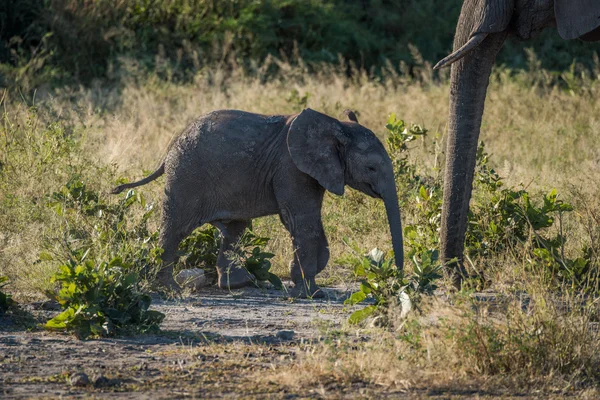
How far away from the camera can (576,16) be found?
6363mm

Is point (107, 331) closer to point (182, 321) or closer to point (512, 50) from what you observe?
point (182, 321)

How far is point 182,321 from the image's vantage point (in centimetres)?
689

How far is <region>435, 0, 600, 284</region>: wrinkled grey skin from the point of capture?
6.37 metres

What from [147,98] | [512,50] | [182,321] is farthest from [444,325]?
[512,50]

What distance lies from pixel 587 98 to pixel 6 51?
→ 9.36 m

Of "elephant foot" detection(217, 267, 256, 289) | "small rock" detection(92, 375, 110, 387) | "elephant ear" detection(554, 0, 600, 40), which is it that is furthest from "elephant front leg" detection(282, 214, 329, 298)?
"small rock" detection(92, 375, 110, 387)

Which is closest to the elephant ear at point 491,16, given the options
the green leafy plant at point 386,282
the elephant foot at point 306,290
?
the green leafy plant at point 386,282

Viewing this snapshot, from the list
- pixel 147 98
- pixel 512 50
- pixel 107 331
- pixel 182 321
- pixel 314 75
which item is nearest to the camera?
pixel 107 331

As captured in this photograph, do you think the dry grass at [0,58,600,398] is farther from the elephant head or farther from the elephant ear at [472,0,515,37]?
the elephant ear at [472,0,515,37]

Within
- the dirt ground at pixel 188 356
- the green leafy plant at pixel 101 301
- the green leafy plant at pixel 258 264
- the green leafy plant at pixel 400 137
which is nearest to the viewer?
the dirt ground at pixel 188 356

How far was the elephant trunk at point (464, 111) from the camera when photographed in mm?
6574

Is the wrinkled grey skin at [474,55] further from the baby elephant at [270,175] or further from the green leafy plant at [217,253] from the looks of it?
the green leafy plant at [217,253]

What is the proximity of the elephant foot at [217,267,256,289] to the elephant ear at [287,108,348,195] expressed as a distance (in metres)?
1.02

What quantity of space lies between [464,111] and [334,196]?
12.0 ft
